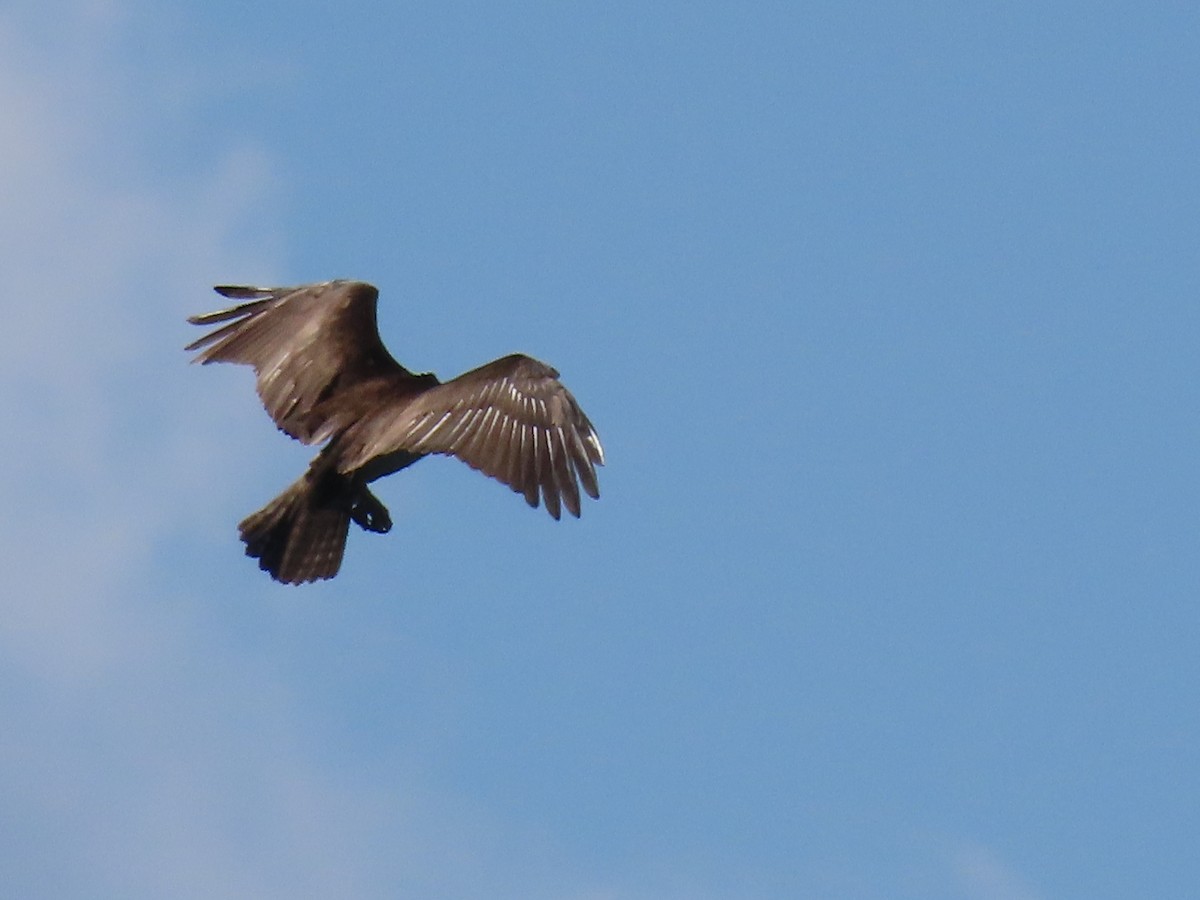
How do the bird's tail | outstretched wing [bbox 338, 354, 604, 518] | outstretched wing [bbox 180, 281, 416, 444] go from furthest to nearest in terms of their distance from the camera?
1. outstretched wing [bbox 180, 281, 416, 444]
2. the bird's tail
3. outstretched wing [bbox 338, 354, 604, 518]

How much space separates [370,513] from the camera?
15.4 meters

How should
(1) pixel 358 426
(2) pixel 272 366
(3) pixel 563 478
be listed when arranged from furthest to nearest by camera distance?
(2) pixel 272 366, (1) pixel 358 426, (3) pixel 563 478

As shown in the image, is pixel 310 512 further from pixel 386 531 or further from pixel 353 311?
pixel 353 311

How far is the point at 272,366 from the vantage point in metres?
16.0

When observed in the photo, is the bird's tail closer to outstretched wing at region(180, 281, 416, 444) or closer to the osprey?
the osprey

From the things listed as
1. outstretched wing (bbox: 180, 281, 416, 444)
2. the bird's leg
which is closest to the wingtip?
outstretched wing (bbox: 180, 281, 416, 444)

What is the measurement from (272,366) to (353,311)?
677 mm

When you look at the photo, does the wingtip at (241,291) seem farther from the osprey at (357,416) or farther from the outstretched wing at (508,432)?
the outstretched wing at (508,432)

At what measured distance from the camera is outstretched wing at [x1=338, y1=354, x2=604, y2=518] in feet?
44.8

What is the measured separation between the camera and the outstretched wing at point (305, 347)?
15.6 m

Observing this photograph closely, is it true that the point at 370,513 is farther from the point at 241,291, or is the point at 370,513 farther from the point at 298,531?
the point at 241,291

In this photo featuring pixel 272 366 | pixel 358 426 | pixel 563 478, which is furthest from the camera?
pixel 272 366

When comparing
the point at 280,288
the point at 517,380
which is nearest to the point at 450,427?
the point at 517,380

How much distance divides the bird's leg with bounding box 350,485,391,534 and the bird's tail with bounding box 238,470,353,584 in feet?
0.70
